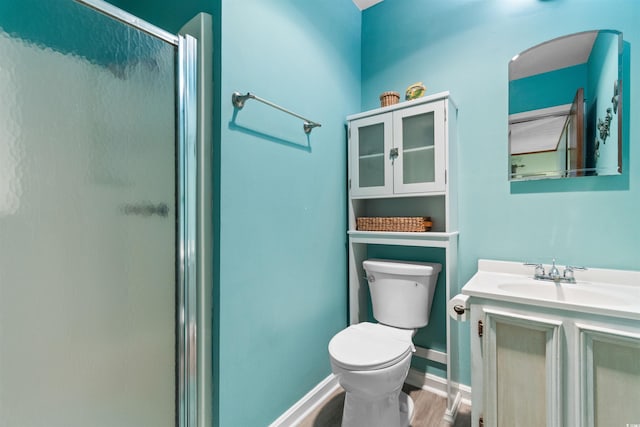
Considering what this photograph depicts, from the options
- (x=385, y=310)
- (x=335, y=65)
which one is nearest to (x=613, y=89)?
(x=335, y=65)

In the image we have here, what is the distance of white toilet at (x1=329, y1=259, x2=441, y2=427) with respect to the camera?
4.13 ft

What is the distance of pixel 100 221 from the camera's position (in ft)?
3.18

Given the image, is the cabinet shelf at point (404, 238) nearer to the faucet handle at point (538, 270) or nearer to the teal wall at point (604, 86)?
the faucet handle at point (538, 270)

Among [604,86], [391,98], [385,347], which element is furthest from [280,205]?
[604,86]

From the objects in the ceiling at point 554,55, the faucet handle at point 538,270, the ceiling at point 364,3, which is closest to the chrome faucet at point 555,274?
the faucet handle at point 538,270

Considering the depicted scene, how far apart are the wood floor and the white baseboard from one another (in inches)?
1.1

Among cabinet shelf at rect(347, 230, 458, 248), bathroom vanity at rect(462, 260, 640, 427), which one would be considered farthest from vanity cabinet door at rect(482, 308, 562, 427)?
cabinet shelf at rect(347, 230, 458, 248)

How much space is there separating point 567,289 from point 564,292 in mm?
34

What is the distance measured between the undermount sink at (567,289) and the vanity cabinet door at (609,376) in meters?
0.09

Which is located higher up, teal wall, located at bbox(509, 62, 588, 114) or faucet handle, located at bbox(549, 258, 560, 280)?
teal wall, located at bbox(509, 62, 588, 114)

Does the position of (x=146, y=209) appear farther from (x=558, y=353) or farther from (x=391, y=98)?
(x=558, y=353)

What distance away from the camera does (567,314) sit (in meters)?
1.01

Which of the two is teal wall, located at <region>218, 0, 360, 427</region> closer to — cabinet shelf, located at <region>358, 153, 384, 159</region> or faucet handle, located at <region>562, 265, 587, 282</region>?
cabinet shelf, located at <region>358, 153, 384, 159</region>

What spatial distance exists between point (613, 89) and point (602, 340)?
43.3 inches
